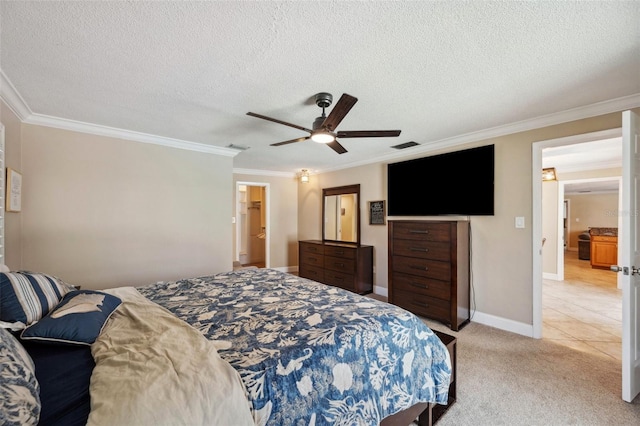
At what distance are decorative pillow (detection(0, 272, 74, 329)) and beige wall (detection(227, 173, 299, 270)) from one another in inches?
171

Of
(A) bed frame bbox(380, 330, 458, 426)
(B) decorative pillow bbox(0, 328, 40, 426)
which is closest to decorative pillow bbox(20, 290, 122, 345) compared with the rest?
(B) decorative pillow bbox(0, 328, 40, 426)

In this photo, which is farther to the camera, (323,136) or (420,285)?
(420,285)

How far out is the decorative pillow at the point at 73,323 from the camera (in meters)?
1.14

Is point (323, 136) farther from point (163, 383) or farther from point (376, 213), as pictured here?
point (376, 213)

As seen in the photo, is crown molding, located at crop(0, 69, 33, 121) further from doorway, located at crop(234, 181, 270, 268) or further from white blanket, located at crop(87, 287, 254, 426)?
doorway, located at crop(234, 181, 270, 268)

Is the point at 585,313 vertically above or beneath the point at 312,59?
beneath

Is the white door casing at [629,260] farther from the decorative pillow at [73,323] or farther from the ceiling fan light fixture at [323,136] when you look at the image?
the decorative pillow at [73,323]

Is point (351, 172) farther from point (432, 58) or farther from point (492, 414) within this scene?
point (492, 414)

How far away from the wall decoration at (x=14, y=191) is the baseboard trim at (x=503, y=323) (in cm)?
493

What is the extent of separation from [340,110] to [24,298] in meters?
2.07

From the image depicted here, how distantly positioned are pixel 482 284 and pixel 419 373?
224 centimetres

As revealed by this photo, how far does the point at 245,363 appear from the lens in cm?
108

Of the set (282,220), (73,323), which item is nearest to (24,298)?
(73,323)

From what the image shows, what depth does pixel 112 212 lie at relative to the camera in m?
3.11
